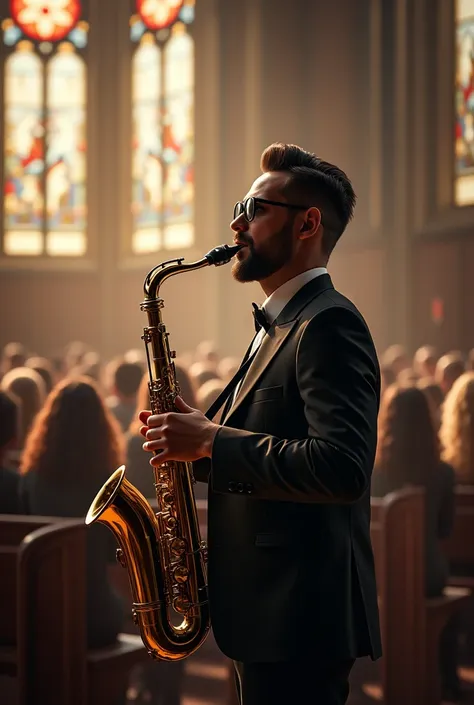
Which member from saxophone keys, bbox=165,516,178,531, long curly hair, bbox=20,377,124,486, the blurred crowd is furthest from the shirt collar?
long curly hair, bbox=20,377,124,486

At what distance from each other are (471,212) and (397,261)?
1628 millimetres

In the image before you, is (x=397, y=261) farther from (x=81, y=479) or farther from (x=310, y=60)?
(x=81, y=479)

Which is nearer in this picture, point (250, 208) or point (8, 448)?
point (250, 208)

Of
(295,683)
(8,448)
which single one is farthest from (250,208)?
(8,448)

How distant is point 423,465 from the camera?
5125 mm

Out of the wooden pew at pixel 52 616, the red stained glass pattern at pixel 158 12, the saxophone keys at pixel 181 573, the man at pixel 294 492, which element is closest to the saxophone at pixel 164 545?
the saxophone keys at pixel 181 573

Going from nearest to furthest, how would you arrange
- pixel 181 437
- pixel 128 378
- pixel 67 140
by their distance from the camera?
pixel 181 437 < pixel 128 378 < pixel 67 140

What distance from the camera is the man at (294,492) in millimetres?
2186

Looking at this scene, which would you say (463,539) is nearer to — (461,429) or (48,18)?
(461,429)

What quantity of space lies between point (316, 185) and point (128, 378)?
493 centimetres

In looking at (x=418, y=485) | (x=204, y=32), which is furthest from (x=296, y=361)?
(x=204, y=32)

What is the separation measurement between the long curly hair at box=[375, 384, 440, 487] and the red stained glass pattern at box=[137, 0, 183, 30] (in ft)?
54.1

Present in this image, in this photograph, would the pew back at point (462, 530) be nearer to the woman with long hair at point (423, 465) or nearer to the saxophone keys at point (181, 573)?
the woman with long hair at point (423, 465)

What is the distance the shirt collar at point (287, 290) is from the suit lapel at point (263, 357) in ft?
0.17
